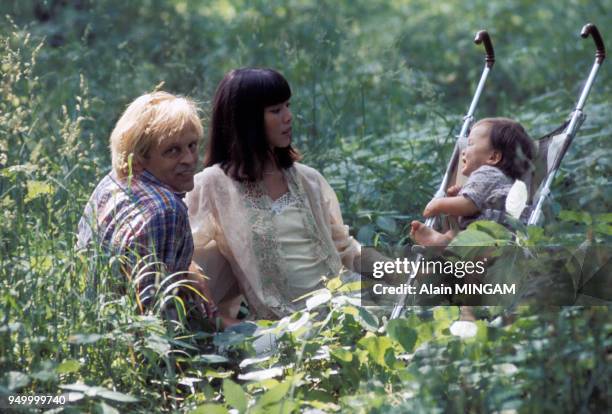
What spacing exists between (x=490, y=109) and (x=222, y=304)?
580 cm

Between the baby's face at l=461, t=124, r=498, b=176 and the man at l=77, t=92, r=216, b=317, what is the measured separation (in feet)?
3.85

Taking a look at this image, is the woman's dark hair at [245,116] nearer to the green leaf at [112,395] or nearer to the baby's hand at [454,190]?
the baby's hand at [454,190]

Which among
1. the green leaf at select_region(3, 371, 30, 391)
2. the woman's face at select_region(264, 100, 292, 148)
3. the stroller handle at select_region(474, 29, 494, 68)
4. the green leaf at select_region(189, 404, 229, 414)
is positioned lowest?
the green leaf at select_region(189, 404, 229, 414)

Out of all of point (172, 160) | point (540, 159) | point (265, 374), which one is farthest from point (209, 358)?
point (540, 159)

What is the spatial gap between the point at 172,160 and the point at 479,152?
1.33 metres

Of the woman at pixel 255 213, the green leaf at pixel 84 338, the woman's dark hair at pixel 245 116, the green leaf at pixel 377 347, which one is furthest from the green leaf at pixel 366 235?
the green leaf at pixel 84 338

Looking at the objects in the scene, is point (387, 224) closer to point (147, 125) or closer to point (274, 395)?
point (147, 125)

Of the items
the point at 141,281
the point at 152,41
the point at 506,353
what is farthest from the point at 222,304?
the point at 152,41

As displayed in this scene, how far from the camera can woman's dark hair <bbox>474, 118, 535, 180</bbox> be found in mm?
4180

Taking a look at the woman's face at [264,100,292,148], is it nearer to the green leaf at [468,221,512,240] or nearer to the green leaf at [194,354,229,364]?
the green leaf at [468,221,512,240]

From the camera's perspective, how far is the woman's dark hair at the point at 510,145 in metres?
4.18

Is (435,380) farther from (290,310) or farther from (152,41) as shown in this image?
(152,41)

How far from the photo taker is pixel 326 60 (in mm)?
6281

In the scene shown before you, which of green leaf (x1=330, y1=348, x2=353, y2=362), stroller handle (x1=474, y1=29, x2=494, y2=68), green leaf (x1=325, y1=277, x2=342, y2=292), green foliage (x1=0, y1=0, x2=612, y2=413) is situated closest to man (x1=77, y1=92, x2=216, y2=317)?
green foliage (x1=0, y1=0, x2=612, y2=413)
